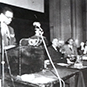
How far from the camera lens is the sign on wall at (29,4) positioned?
166 cm

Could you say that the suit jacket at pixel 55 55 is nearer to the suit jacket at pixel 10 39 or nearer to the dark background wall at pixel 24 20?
the dark background wall at pixel 24 20

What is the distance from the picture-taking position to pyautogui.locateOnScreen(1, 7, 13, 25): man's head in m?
1.61

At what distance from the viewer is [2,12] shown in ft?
5.25

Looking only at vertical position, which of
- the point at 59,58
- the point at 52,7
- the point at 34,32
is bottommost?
the point at 59,58

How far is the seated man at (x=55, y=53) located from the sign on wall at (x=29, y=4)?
622 millimetres

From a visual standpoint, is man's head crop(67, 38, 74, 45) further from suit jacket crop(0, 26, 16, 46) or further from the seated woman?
suit jacket crop(0, 26, 16, 46)

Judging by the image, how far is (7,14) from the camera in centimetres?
165

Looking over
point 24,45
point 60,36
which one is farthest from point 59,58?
point 24,45

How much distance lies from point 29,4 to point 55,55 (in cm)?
96

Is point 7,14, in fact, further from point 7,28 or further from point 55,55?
point 55,55

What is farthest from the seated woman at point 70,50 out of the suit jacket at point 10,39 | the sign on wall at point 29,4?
the suit jacket at point 10,39

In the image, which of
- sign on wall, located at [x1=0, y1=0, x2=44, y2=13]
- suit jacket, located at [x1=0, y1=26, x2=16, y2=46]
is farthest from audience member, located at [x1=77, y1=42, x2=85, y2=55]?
suit jacket, located at [x1=0, y1=26, x2=16, y2=46]

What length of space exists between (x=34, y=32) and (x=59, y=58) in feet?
2.70

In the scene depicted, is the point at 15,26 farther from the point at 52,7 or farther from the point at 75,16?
the point at 75,16
